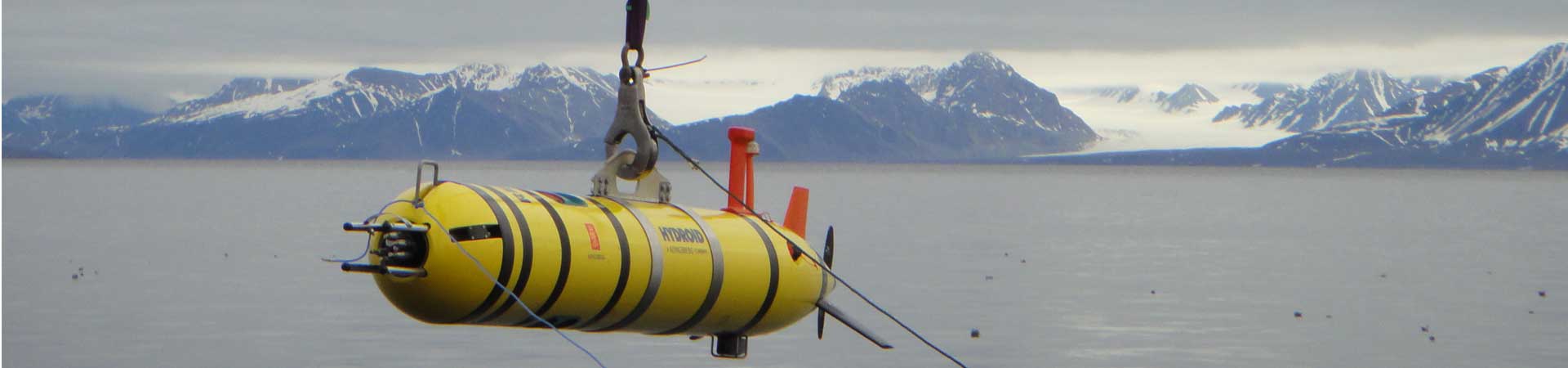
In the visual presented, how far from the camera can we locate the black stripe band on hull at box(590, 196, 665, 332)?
48.3 feet

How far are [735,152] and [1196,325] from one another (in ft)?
76.9

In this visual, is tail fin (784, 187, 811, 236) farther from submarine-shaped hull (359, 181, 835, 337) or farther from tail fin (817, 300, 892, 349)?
submarine-shaped hull (359, 181, 835, 337)

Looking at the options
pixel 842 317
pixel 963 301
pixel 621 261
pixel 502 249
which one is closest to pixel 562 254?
pixel 502 249

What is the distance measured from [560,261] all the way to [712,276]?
1.80 m

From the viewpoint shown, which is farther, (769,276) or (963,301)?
(963,301)

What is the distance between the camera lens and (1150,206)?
481 feet

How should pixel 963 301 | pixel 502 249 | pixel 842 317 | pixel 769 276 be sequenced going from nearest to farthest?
pixel 502 249
pixel 769 276
pixel 842 317
pixel 963 301

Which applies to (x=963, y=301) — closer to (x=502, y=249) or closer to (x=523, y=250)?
(x=523, y=250)

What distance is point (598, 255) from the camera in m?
14.2

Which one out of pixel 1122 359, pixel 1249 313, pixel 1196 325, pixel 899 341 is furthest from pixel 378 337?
pixel 1249 313

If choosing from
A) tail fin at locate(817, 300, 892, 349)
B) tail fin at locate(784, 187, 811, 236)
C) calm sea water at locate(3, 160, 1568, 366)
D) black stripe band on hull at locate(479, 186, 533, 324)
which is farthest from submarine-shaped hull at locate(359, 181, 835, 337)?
calm sea water at locate(3, 160, 1568, 366)

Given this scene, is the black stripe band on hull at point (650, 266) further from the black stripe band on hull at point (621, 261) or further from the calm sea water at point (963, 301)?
the calm sea water at point (963, 301)

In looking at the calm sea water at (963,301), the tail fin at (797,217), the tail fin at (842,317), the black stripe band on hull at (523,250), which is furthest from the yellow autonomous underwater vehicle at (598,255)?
the calm sea water at (963,301)

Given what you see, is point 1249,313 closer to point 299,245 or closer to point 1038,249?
point 1038,249
